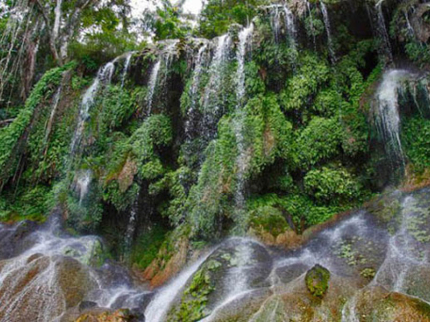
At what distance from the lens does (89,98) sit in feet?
44.6

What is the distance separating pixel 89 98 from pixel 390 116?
10861mm

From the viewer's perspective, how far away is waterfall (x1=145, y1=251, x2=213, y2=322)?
21.1 ft

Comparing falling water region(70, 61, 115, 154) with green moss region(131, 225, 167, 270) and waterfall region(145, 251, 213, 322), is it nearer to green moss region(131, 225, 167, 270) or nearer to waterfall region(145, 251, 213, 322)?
green moss region(131, 225, 167, 270)

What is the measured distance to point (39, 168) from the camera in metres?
12.5

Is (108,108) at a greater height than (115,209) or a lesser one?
greater

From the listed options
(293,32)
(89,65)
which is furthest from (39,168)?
(293,32)

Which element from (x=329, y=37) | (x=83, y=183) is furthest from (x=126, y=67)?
(x=329, y=37)

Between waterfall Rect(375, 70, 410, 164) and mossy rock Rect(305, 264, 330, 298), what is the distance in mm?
5239

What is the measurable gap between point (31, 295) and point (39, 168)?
6638mm

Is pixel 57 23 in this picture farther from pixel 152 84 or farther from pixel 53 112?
pixel 152 84

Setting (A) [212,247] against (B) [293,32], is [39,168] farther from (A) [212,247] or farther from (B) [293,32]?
(B) [293,32]

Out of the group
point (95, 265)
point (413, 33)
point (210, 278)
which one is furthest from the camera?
point (413, 33)

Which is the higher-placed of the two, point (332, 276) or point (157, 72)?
point (157, 72)

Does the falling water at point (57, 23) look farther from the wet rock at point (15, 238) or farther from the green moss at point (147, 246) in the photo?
the green moss at point (147, 246)
